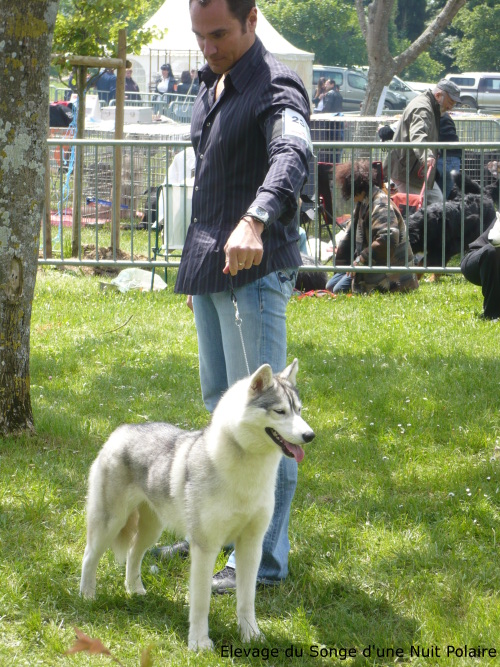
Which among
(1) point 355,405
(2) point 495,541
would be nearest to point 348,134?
(1) point 355,405

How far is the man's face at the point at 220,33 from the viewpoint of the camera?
325 cm

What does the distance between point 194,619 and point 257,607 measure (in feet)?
1.38

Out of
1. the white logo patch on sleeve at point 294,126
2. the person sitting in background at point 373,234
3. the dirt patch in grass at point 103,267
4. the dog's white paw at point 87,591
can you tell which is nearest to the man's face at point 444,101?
the person sitting in background at point 373,234

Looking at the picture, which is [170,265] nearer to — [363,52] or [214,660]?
[214,660]

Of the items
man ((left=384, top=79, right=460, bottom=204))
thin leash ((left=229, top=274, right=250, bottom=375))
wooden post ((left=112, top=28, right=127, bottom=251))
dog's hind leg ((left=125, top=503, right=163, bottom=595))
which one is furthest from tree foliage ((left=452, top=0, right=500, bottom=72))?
dog's hind leg ((left=125, top=503, right=163, bottom=595))

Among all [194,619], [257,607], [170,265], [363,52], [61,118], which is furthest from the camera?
[363,52]

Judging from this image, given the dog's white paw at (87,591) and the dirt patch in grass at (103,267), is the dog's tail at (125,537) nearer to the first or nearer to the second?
the dog's white paw at (87,591)

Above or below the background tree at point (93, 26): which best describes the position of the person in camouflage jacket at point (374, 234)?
below

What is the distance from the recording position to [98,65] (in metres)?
10.6

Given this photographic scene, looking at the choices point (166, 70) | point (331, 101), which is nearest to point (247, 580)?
point (166, 70)

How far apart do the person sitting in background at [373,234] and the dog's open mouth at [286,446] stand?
665 centimetres

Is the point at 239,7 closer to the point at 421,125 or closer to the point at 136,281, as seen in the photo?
the point at 136,281

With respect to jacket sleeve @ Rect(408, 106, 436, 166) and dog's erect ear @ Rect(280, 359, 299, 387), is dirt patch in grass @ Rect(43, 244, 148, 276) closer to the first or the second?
jacket sleeve @ Rect(408, 106, 436, 166)

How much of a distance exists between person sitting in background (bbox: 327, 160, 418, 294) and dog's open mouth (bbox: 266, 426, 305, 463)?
6.65 metres
